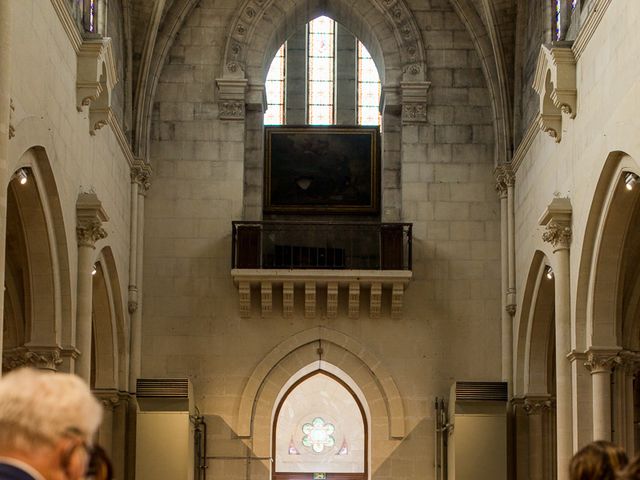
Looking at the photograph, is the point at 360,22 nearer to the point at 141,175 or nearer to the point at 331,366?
the point at 141,175

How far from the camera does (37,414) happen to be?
1.78 m

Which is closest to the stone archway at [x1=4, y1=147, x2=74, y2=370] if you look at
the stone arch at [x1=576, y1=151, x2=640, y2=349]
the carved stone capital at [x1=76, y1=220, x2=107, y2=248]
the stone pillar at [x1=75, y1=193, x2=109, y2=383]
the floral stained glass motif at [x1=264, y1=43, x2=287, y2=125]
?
the stone pillar at [x1=75, y1=193, x2=109, y2=383]

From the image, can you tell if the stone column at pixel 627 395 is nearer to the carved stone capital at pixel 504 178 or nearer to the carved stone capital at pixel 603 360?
the carved stone capital at pixel 603 360

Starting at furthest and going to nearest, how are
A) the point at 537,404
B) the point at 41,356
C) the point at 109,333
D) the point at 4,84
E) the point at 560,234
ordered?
the point at 109,333, the point at 537,404, the point at 560,234, the point at 41,356, the point at 4,84

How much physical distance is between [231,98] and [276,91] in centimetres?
418

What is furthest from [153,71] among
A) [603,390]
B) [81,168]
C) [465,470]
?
[603,390]

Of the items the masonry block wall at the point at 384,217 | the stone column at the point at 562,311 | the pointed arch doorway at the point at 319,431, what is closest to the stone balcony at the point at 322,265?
the masonry block wall at the point at 384,217

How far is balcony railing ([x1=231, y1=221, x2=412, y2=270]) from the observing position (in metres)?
19.1

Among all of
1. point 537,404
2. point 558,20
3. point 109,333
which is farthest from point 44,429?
point 537,404

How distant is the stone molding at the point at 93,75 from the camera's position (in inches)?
590

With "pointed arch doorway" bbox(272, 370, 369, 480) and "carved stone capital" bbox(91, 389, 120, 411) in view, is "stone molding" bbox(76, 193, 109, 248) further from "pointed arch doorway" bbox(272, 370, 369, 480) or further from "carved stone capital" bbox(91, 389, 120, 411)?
"pointed arch doorway" bbox(272, 370, 369, 480)

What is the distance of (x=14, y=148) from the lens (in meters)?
11.6

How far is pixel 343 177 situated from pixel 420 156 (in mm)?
1393

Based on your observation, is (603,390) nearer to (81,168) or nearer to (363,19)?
(81,168)
